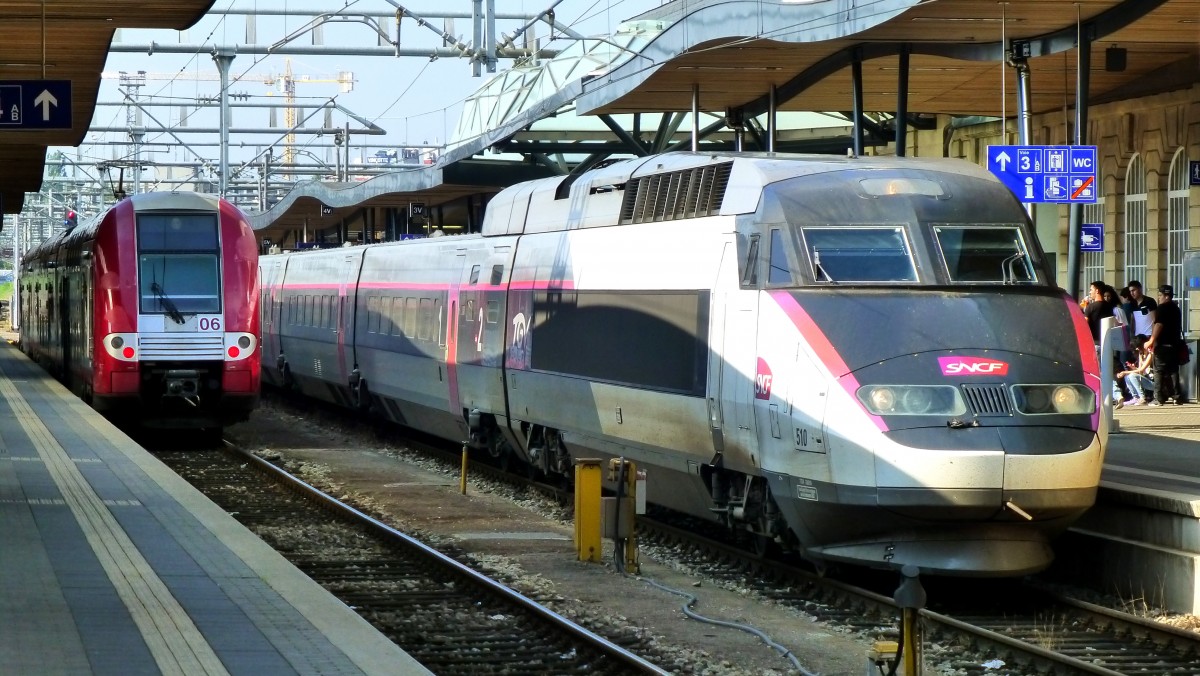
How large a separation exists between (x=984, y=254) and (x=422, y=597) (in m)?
4.55

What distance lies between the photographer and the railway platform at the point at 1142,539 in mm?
10852

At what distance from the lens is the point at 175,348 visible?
21656 millimetres

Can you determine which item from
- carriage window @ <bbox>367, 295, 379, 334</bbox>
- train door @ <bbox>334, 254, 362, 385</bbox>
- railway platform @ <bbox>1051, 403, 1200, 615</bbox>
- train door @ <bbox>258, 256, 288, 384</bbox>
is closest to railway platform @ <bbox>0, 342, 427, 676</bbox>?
railway platform @ <bbox>1051, 403, 1200, 615</bbox>

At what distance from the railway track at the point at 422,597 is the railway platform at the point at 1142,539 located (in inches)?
149

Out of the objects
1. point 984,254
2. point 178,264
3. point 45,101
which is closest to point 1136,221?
point 178,264

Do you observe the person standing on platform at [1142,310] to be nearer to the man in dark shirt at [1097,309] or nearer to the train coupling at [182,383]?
the man in dark shirt at [1097,309]

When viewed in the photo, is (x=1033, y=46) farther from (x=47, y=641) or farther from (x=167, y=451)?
(x=47, y=641)

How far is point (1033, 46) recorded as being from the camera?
62.7 ft

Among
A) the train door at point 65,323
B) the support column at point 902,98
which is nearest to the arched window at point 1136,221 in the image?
the support column at point 902,98

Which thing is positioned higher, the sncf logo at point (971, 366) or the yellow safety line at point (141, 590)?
the sncf logo at point (971, 366)

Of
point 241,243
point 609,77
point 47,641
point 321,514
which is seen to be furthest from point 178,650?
point 609,77

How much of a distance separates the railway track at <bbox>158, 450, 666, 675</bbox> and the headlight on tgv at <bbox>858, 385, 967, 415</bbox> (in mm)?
2130

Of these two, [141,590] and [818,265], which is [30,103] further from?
[818,265]

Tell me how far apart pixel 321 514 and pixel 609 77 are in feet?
33.9
